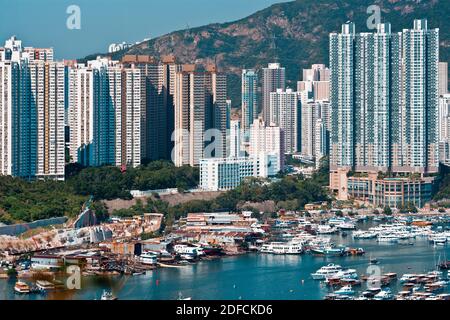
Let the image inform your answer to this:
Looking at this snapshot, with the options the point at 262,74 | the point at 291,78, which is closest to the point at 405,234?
the point at 262,74

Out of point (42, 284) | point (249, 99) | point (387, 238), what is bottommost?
point (387, 238)

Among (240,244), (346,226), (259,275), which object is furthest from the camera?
(346,226)

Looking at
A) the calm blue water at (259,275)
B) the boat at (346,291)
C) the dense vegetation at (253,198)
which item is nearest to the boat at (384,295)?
the boat at (346,291)

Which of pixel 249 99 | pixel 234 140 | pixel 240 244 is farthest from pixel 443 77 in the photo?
pixel 240 244

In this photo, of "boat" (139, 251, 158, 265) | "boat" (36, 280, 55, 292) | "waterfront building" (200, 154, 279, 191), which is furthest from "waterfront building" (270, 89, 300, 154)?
"boat" (36, 280, 55, 292)

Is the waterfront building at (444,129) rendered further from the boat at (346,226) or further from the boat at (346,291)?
the boat at (346,291)

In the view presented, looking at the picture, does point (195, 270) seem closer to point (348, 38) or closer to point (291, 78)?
point (348, 38)

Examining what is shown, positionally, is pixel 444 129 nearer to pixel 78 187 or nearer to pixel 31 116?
pixel 78 187
